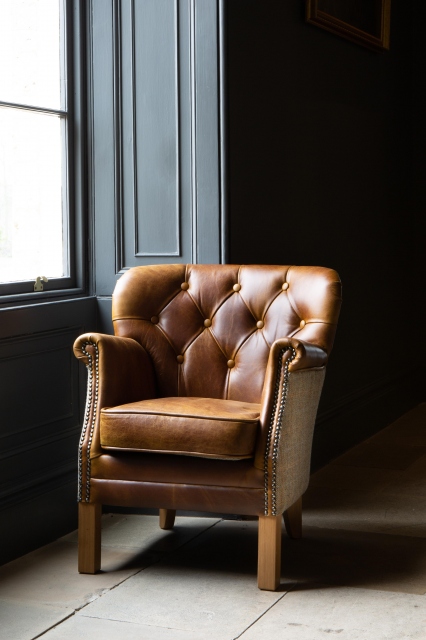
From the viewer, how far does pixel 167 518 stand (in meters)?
3.14

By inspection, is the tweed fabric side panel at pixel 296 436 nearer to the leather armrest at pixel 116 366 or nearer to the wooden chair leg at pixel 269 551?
the wooden chair leg at pixel 269 551

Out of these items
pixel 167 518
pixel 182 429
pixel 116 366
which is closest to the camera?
pixel 182 429

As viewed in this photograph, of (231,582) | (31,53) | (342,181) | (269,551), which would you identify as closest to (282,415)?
(269,551)

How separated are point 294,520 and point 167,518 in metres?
0.44

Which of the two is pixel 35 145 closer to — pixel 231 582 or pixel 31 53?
pixel 31 53

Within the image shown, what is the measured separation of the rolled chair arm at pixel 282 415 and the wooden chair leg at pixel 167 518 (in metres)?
0.57

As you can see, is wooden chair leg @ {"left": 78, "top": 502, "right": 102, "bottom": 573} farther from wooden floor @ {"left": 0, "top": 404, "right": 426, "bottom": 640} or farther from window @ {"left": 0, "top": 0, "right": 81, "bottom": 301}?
window @ {"left": 0, "top": 0, "right": 81, "bottom": 301}

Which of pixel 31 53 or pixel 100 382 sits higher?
pixel 31 53

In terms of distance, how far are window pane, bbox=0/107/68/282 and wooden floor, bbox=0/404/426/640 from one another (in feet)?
3.17

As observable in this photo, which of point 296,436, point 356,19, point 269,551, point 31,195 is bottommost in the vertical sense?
point 269,551

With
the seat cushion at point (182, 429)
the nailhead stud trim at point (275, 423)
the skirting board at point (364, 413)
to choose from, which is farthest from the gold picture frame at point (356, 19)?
the seat cushion at point (182, 429)

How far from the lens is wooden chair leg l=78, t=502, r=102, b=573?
2.71 metres

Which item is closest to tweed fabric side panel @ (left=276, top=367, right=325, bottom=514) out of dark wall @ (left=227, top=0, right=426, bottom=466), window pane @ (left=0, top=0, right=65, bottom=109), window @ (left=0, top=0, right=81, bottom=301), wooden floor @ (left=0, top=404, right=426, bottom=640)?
wooden floor @ (left=0, top=404, right=426, bottom=640)

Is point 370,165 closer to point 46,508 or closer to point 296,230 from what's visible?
point 296,230
